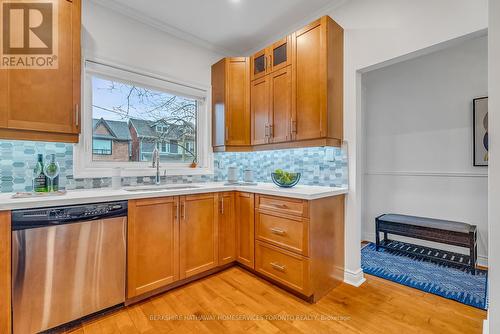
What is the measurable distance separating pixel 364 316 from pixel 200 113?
8.98ft

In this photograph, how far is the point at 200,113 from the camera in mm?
3123

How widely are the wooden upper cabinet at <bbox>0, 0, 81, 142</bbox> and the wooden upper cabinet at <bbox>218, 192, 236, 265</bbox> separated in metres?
1.42

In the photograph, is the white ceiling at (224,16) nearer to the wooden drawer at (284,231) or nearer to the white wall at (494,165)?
the white wall at (494,165)

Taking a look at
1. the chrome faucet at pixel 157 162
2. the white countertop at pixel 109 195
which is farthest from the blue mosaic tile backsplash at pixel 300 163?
the chrome faucet at pixel 157 162

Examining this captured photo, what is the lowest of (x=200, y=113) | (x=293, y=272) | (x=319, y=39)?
(x=293, y=272)

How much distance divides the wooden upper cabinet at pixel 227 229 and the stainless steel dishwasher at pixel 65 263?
3.07 ft

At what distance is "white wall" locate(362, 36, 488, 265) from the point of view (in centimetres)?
272

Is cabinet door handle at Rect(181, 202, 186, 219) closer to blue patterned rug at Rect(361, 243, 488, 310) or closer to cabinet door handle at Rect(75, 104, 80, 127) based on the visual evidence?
cabinet door handle at Rect(75, 104, 80, 127)

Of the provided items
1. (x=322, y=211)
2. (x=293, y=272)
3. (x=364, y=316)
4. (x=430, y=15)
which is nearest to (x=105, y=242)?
(x=293, y=272)

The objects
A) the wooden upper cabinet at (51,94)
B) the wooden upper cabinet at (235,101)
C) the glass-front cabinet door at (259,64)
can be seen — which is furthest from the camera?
the wooden upper cabinet at (235,101)

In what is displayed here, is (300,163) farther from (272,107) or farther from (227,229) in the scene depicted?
(227,229)

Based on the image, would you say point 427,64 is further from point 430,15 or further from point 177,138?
point 177,138

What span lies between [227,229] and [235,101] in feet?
5.05

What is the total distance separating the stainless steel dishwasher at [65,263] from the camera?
145 centimetres
